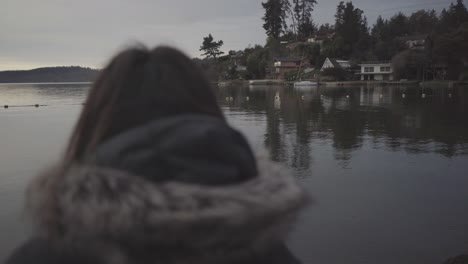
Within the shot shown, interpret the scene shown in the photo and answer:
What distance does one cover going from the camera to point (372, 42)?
7219 cm

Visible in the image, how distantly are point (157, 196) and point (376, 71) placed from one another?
66.8 m

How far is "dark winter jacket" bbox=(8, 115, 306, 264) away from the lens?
2.51 ft

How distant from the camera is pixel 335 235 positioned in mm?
5445

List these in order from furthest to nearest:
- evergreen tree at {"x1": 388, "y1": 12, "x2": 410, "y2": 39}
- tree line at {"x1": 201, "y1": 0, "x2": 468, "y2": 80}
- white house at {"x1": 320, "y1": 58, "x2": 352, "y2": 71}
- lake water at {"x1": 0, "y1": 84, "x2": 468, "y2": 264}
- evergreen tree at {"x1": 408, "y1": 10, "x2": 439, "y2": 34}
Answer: evergreen tree at {"x1": 408, "y1": 10, "x2": 439, "y2": 34}, evergreen tree at {"x1": 388, "y1": 12, "x2": 410, "y2": 39}, white house at {"x1": 320, "y1": 58, "x2": 352, "y2": 71}, tree line at {"x1": 201, "y1": 0, "x2": 468, "y2": 80}, lake water at {"x1": 0, "y1": 84, "x2": 468, "y2": 264}

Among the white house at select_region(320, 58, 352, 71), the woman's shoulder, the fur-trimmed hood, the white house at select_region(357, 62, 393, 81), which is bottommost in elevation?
the woman's shoulder

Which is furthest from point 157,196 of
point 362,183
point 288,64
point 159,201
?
point 288,64

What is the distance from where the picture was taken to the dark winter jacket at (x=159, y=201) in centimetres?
77

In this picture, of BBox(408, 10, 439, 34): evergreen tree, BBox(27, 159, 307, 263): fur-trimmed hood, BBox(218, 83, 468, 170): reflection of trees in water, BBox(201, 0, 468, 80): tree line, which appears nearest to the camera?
BBox(27, 159, 307, 263): fur-trimmed hood

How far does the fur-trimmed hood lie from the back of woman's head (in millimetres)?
123

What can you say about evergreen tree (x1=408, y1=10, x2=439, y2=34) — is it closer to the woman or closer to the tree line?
the tree line

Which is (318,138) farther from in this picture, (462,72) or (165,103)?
(462,72)

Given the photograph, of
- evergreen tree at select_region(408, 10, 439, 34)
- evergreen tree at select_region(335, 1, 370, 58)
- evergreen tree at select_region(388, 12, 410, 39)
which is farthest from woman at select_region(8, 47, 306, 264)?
evergreen tree at select_region(408, 10, 439, 34)

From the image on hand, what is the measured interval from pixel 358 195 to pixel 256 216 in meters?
6.71

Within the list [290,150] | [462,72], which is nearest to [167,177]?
[290,150]
